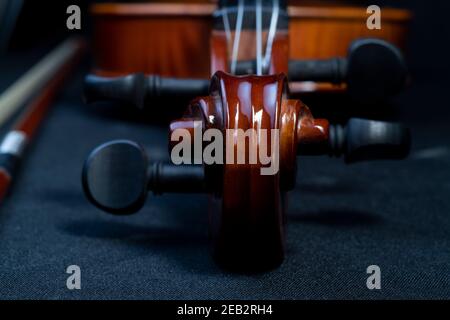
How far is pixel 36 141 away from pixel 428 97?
4.12 feet

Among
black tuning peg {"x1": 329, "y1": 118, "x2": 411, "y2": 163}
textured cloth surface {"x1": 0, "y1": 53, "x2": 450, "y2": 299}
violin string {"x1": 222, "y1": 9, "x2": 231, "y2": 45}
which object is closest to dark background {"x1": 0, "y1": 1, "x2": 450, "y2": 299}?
textured cloth surface {"x1": 0, "y1": 53, "x2": 450, "y2": 299}

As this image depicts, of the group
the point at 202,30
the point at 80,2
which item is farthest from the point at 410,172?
the point at 80,2

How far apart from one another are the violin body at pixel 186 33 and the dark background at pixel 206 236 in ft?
0.58

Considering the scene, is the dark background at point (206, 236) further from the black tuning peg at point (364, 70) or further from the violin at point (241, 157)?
the black tuning peg at point (364, 70)

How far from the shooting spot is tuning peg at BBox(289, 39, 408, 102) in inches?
33.5

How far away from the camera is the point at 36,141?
1396mm

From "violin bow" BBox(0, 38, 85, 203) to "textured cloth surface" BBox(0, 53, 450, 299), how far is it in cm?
4

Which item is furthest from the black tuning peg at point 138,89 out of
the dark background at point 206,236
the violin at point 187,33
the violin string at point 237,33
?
the violin at point 187,33

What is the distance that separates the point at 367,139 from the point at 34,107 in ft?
3.30

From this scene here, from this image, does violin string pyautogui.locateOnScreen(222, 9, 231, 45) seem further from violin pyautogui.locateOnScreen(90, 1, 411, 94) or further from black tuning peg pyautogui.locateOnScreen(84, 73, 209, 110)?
violin pyautogui.locateOnScreen(90, 1, 411, 94)

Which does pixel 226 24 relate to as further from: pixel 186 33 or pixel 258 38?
pixel 186 33

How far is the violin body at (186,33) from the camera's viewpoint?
4.41 ft

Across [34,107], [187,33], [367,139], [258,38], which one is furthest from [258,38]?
[34,107]

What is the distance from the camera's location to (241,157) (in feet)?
2.07
